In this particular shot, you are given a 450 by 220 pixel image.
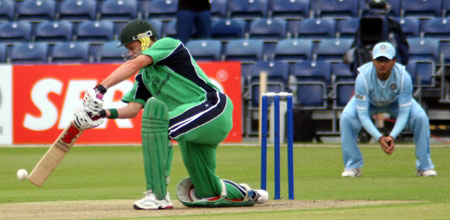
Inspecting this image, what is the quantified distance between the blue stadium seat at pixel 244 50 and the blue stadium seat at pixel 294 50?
1.27 feet

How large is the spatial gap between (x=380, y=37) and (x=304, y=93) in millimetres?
2370

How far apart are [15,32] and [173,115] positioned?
45.7ft

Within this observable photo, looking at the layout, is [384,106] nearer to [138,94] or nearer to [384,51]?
[384,51]

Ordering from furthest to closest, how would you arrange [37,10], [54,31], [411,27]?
[37,10] → [54,31] → [411,27]

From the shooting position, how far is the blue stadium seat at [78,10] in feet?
65.3

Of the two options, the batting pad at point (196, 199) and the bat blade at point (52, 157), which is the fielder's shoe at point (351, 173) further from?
the bat blade at point (52, 157)

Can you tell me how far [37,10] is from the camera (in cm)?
2011

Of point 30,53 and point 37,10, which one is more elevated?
point 37,10

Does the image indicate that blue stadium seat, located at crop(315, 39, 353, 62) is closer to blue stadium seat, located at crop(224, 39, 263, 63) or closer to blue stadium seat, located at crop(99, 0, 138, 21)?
blue stadium seat, located at crop(224, 39, 263, 63)

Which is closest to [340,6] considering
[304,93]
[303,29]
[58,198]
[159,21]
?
[303,29]

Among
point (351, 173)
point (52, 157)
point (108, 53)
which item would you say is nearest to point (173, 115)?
point (52, 157)

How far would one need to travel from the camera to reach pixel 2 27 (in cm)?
1972

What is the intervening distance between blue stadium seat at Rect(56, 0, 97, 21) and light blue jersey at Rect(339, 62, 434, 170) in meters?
11.0

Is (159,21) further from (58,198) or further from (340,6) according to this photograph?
(58,198)
